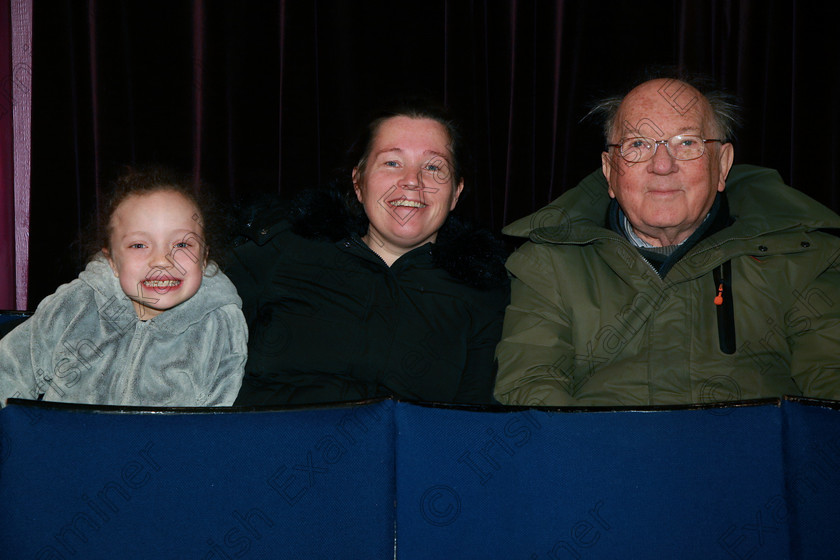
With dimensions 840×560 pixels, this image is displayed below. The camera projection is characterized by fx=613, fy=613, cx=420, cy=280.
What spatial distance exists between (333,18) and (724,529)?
6.98 ft

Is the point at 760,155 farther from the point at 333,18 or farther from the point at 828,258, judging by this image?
the point at 333,18

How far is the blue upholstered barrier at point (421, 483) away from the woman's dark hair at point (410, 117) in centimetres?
86

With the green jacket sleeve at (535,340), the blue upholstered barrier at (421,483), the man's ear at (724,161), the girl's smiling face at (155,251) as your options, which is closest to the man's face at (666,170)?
the man's ear at (724,161)

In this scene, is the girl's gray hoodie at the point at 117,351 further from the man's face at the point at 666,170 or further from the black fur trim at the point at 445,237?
the man's face at the point at 666,170

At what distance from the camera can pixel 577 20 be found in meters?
2.35

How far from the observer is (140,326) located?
142cm

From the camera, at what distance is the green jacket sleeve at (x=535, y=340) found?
1412 mm

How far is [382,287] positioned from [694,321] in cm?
78

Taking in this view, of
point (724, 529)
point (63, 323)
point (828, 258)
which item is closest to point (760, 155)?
point (828, 258)

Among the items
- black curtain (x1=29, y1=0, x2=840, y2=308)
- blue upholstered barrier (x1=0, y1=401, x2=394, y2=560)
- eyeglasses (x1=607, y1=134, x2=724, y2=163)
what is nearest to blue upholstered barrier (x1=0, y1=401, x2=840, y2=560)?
blue upholstered barrier (x1=0, y1=401, x2=394, y2=560)

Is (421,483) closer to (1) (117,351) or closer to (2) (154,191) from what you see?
(1) (117,351)

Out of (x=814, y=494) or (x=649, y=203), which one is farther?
(x=649, y=203)

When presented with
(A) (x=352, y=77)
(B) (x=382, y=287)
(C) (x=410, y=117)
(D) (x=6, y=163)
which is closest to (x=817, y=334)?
(B) (x=382, y=287)

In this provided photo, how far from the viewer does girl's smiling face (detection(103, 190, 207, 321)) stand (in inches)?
55.4
